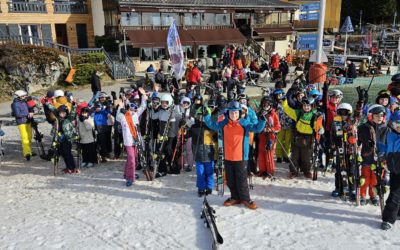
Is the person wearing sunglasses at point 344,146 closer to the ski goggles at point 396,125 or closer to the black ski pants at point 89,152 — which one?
the ski goggles at point 396,125

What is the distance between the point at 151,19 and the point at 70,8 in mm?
6436

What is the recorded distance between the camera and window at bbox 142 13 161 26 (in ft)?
82.4

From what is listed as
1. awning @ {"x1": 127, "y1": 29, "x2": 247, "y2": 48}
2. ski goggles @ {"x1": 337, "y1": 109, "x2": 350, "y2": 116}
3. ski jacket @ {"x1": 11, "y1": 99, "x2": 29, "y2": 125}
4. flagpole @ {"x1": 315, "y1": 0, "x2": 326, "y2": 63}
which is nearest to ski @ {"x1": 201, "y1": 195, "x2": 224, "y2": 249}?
ski goggles @ {"x1": 337, "y1": 109, "x2": 350, "y2": 116}

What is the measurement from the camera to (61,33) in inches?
1093

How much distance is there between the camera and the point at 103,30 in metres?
28.2

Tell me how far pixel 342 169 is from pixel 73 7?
25.7 metres

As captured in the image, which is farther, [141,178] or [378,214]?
[141,178]

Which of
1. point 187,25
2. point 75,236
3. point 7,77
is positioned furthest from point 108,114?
point 187,25

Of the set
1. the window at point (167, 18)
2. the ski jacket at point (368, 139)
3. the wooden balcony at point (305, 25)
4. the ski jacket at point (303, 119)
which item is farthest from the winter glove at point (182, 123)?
the wooden balcony at point (305, 25)

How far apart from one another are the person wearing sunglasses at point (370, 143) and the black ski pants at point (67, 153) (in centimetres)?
605

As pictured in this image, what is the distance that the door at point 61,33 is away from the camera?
27.4 meters

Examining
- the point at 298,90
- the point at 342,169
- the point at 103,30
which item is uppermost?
the point at 103,30

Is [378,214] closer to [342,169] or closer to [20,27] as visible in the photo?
[342,169]

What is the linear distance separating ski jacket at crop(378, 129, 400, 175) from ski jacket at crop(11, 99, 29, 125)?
8.34m
